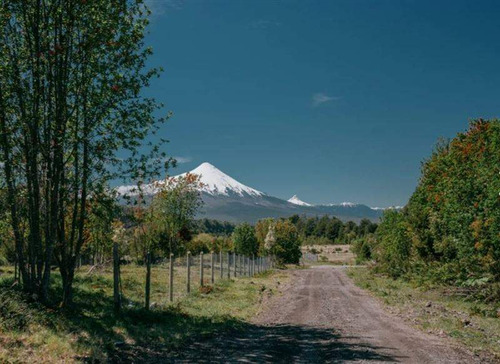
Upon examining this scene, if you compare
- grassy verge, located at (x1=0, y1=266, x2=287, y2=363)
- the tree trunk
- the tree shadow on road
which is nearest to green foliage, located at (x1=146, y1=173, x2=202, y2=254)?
grassy verge, located at (x1=0, y1=266, x2=287, y2=363)

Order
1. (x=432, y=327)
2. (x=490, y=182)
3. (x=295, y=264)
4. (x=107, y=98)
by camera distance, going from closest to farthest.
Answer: (x=107, y=98) → (x=432, y=327) → (x=490, y=182) → (x=295, y=264)

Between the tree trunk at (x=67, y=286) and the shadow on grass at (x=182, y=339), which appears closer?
the shadow on grass at (x=182, y=339)

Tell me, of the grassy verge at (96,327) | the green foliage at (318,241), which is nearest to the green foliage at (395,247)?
the grassy verge at (96,327)

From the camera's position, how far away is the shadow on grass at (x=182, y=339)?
10273 mm

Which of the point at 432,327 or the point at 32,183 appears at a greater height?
the point at 32,183

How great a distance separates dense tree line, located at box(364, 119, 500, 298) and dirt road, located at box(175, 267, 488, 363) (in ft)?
19.9

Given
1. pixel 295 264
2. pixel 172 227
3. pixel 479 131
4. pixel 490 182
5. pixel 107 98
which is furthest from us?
pixel 295 264

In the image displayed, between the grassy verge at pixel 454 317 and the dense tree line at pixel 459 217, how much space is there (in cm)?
122

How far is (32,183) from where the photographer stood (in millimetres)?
12812

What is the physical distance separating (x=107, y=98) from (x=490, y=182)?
18123 millimetres

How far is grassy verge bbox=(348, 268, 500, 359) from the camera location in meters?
12.9

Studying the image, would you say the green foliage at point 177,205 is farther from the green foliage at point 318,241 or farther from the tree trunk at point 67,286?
the green foliage at point 318,241

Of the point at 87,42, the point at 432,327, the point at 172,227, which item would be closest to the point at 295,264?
the point at 172,227

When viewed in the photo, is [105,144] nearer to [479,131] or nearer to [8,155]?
[8,155]
